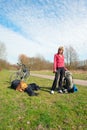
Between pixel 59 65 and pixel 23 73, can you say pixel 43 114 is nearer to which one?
pixel 59 65

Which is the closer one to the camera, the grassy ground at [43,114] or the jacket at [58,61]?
the grassy ground at [43,114]

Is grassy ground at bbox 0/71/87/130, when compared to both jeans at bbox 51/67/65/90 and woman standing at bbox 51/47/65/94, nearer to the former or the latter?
jeans at bbox 51/67/65/90

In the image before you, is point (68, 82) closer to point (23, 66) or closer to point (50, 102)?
point (50, 102)

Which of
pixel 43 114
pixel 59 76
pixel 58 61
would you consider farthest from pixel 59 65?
pixel 43 114

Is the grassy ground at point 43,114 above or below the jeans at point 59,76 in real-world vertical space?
below

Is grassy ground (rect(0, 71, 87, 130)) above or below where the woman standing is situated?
below

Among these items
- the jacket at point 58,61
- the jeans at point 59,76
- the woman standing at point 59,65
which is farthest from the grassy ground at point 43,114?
the jacket at point 58,61

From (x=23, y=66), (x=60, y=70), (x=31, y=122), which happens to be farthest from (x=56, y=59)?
(x=23, y=66)

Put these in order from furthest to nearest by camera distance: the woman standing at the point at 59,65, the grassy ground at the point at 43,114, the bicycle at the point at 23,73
A: 1. the bicycle at the point at 23,73
2. the woman standing at the point at 59,65
3. the grassy ground at the point at 43,114

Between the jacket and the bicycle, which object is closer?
the jacket

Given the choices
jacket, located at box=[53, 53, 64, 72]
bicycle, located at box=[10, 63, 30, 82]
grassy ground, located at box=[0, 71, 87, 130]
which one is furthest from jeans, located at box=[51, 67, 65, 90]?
bicycle, located at box=[10, 63, 30, 82]

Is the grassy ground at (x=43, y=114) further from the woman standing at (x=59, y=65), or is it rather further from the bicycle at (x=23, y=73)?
the bicycle at (x=23, y=73)

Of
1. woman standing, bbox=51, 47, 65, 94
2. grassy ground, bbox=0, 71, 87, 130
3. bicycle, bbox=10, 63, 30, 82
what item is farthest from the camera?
bicycle, bbox=10, 63, 30, 82

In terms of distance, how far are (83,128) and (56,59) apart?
4.14 metres
